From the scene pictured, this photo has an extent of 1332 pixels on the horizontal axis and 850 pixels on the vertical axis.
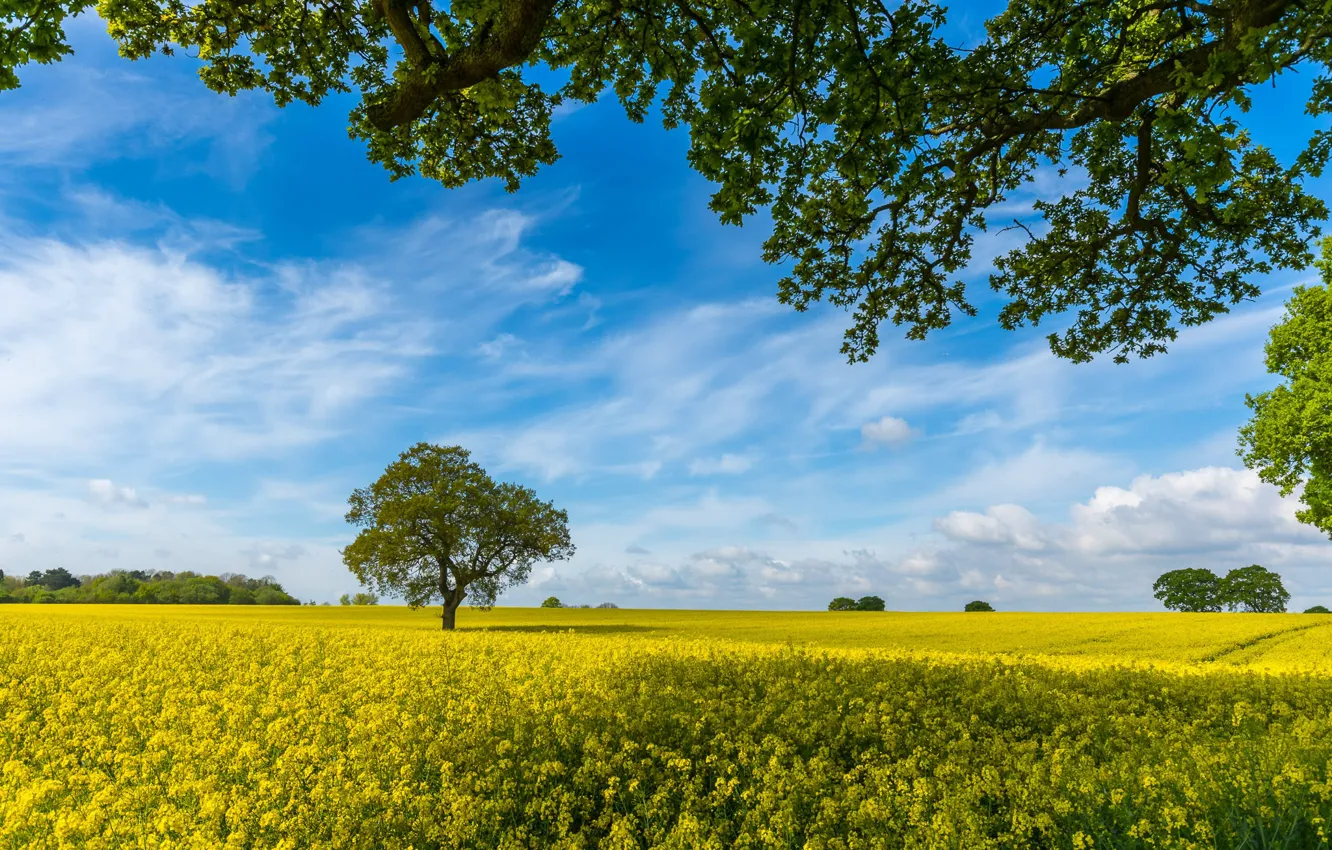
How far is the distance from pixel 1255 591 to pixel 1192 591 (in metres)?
5.84

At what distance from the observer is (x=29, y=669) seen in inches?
611

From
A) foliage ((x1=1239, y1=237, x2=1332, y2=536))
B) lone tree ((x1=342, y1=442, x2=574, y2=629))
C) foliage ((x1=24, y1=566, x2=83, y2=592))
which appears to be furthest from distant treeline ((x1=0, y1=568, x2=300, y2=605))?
foliage ((x1=1239, y1=237, x2=1332, y2=536))

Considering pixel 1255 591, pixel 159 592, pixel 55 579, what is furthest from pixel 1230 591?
pixel 55 579

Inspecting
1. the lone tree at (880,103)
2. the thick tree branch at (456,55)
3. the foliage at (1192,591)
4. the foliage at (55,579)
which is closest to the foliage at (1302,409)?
the lone tree at (880,103)

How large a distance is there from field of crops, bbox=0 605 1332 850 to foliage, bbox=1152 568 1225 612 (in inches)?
2560

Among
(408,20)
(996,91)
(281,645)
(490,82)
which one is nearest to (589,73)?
(490,82)

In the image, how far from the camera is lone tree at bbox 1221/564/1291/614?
64.6 metres

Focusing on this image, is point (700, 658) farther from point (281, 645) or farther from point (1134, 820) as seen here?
point (281, 645)

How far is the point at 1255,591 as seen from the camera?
2566 inches

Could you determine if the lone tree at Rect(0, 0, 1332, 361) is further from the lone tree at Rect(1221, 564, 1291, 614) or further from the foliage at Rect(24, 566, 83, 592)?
the foliage at Rect(24, 566, 83, 592)

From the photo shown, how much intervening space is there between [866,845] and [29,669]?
773 inches

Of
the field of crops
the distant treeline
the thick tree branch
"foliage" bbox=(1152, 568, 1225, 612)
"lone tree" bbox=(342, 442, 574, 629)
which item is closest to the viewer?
the field of crops

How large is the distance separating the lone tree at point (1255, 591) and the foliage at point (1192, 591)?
786 millimetres

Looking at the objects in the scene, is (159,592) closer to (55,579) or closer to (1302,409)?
(55,579)
